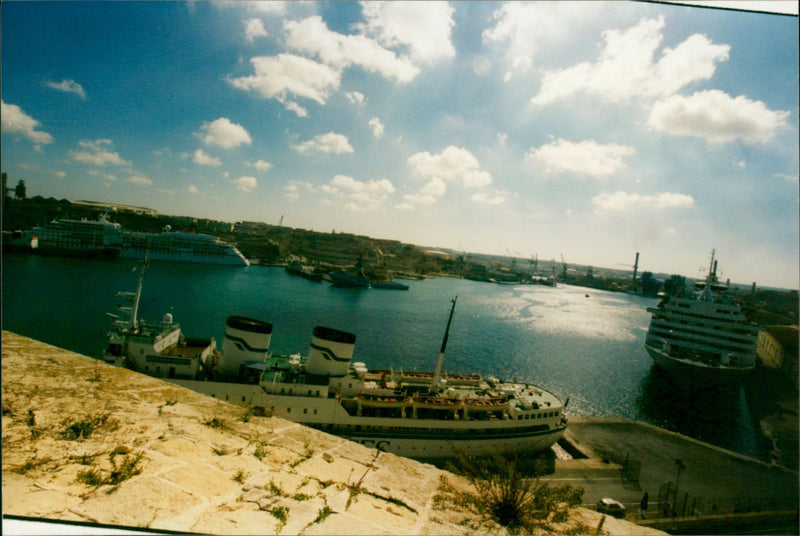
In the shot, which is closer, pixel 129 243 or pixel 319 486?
pixel 319 486

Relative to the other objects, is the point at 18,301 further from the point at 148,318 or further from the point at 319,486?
the point at 319,486

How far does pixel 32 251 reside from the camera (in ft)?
103

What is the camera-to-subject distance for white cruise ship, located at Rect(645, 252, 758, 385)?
17578mm

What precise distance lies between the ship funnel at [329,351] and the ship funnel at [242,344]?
125 centimetres

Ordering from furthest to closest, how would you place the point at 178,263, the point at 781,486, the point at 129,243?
the point at 178,263, the point at 129,243, the point at 781,486

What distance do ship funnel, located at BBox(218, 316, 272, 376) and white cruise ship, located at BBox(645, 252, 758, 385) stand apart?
21.2 m

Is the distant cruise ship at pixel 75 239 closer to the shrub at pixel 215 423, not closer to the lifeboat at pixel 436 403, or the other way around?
the lifeboat at pixel 436 403

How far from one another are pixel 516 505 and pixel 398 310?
99.3 ft

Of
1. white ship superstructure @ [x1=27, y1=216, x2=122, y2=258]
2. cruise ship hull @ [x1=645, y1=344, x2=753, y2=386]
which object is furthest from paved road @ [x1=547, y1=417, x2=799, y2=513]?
white ship superstructure @ [x1=27, y1=216, x2=122, y2=258]

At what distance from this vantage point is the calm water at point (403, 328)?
15.7 m

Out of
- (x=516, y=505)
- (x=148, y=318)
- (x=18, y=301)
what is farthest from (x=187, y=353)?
(x=18, y=301)

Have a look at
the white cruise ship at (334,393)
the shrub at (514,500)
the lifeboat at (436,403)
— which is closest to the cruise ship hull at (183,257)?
the white cruise ship at (334,393)

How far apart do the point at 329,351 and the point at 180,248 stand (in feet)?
137

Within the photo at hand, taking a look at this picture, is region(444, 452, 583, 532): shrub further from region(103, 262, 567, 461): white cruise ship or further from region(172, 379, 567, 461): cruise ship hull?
region(103, 262, 567, 461): white cruise ship
